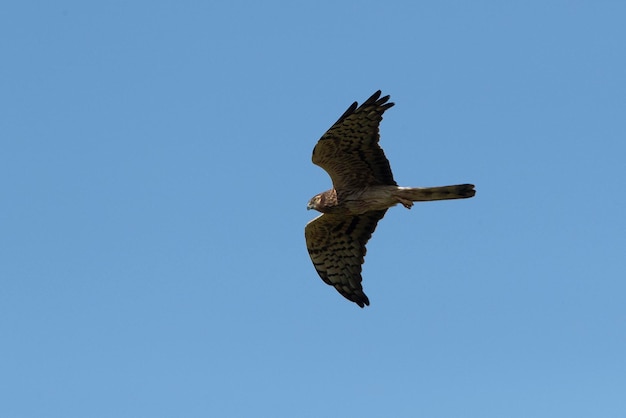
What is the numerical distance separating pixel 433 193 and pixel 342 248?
2625 mm

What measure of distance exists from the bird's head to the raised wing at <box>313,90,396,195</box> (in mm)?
321

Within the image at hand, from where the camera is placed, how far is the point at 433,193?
54.7 ft

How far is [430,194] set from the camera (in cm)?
1669

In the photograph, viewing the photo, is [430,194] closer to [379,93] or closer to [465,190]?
[465,190]

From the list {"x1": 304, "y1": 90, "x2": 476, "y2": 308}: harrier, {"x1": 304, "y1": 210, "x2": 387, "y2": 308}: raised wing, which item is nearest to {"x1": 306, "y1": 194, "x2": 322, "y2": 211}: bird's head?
{"x1": 304, "y1": 90, "x2": 476, "y2": 308}: harrier

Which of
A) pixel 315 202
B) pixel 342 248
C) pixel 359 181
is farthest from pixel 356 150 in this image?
pixel 342 248

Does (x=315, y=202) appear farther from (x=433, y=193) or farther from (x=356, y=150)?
(x=433, y=193)

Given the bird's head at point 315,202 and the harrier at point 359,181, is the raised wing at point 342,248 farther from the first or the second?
the bird's head at point 315,202

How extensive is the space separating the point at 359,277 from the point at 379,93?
326cm

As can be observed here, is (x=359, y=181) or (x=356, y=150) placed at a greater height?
(x=356, y=150)

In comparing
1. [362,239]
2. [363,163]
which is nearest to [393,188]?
[363,163]

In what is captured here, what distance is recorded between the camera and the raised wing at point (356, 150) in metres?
17.1

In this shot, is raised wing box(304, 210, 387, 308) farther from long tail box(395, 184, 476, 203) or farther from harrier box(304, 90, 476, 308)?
long tail box(395, 184, 476, 203)

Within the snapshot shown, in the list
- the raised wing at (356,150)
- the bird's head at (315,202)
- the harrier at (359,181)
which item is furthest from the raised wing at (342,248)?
the raised wing at (356,150)
